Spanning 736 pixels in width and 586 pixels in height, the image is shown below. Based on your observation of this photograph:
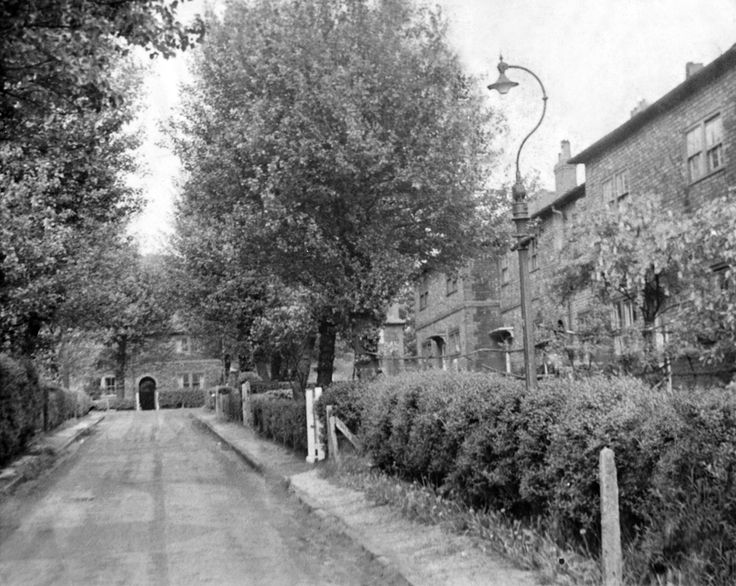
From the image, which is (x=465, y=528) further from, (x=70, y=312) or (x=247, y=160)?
(x=70, y=312)

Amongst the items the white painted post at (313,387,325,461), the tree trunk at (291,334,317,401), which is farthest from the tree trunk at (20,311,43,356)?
the white painted post at (313,387,325,461)

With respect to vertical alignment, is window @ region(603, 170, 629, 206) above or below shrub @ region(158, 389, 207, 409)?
above

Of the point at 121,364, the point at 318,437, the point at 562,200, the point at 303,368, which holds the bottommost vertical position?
the point at 318,437

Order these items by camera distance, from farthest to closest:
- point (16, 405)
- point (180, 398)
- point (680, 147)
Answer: point (180, 398) < point (680, 147) < point (16, 405)

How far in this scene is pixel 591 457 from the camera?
6234 millimetres

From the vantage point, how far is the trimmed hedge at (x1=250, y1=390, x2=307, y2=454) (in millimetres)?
17109

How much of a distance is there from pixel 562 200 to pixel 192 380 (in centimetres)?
4777

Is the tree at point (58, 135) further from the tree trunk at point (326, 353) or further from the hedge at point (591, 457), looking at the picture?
the tree trunk at point (326, 353)

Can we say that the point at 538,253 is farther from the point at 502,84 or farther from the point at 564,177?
the point at 502,84

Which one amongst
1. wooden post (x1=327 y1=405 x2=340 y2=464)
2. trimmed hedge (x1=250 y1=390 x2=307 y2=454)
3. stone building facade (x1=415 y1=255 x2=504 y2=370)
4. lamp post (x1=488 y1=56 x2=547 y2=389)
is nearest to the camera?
lamp post (x1=488 y1=56 x2=547 y2=389)

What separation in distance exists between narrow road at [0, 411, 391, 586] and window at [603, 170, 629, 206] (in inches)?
507

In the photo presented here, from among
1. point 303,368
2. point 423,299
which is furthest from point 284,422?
point 423,299

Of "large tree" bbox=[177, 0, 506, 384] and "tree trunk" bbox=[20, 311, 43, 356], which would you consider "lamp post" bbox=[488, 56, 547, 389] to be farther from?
"tree trunk" bbox=[20, 311, 43, 356]

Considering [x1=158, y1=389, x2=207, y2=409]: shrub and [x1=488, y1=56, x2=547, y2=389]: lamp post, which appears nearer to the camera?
[x1=488, y1=56, x2=547, y2=389]: lamp post
